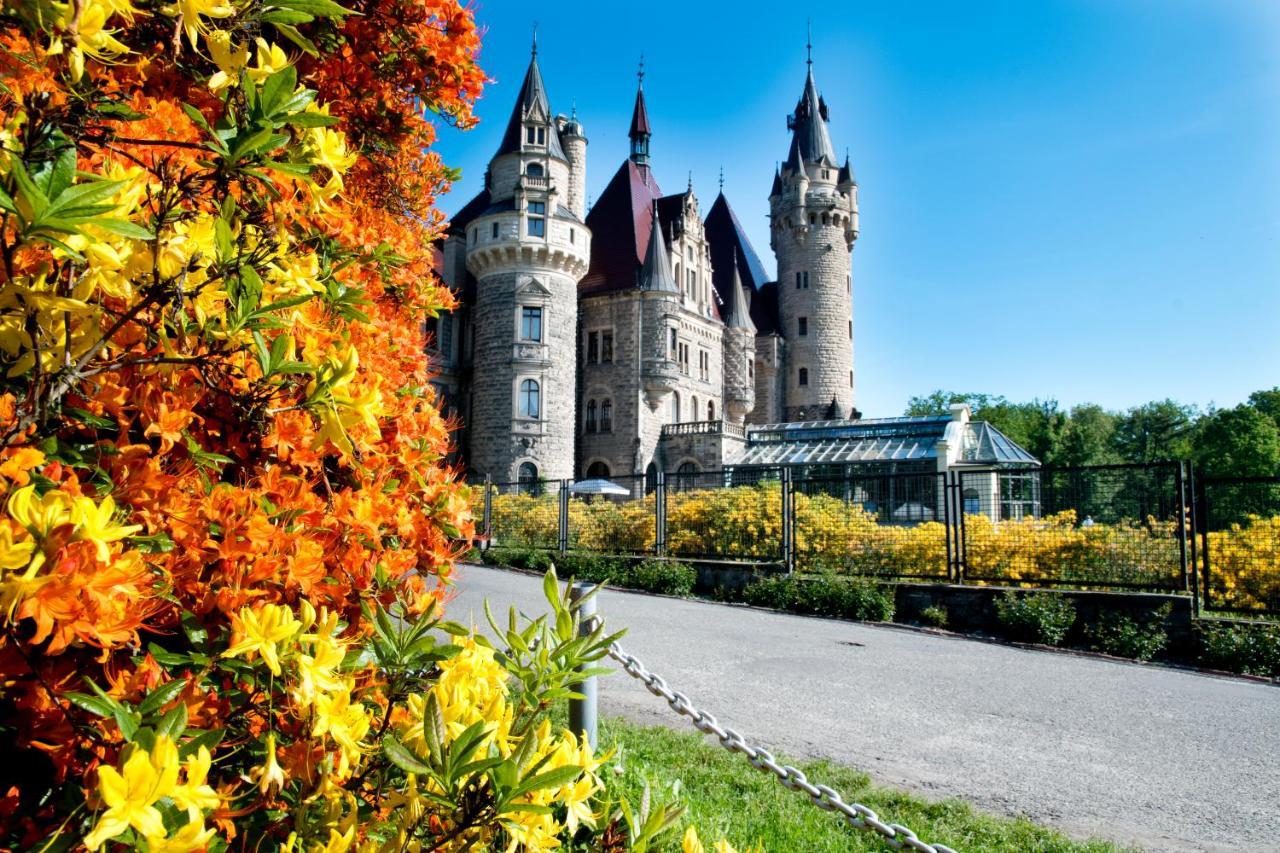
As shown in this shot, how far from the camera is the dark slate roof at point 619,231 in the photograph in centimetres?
3878

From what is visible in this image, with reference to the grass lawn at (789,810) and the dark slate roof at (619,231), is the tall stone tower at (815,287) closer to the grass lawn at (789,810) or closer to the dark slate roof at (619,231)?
the dark slate roof at (619,231)

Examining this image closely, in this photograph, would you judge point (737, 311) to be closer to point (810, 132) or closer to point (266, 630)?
point (810, 132)

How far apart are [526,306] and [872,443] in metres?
16.5

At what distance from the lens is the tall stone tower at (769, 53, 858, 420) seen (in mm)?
47500

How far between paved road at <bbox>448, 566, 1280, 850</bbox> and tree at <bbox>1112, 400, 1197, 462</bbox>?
6887 cm

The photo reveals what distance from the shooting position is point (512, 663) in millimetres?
1371

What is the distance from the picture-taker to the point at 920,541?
10906 millimetres

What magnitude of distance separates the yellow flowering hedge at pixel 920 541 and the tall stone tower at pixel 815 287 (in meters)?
33.2

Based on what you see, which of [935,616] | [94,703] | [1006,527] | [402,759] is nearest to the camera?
[94,703]

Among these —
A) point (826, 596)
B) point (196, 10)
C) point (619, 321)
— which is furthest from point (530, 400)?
point (196, 10)

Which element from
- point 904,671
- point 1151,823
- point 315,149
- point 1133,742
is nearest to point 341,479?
point 315,149

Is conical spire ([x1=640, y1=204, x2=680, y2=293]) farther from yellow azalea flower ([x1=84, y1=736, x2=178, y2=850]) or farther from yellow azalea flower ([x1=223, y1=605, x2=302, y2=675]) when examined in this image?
yellow azalea flower ([x1=84, y1=736, x2=178, y2=850])

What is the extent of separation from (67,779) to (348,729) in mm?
351

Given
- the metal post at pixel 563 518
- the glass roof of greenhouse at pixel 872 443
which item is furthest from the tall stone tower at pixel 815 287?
the metal post at pixel 563 518
